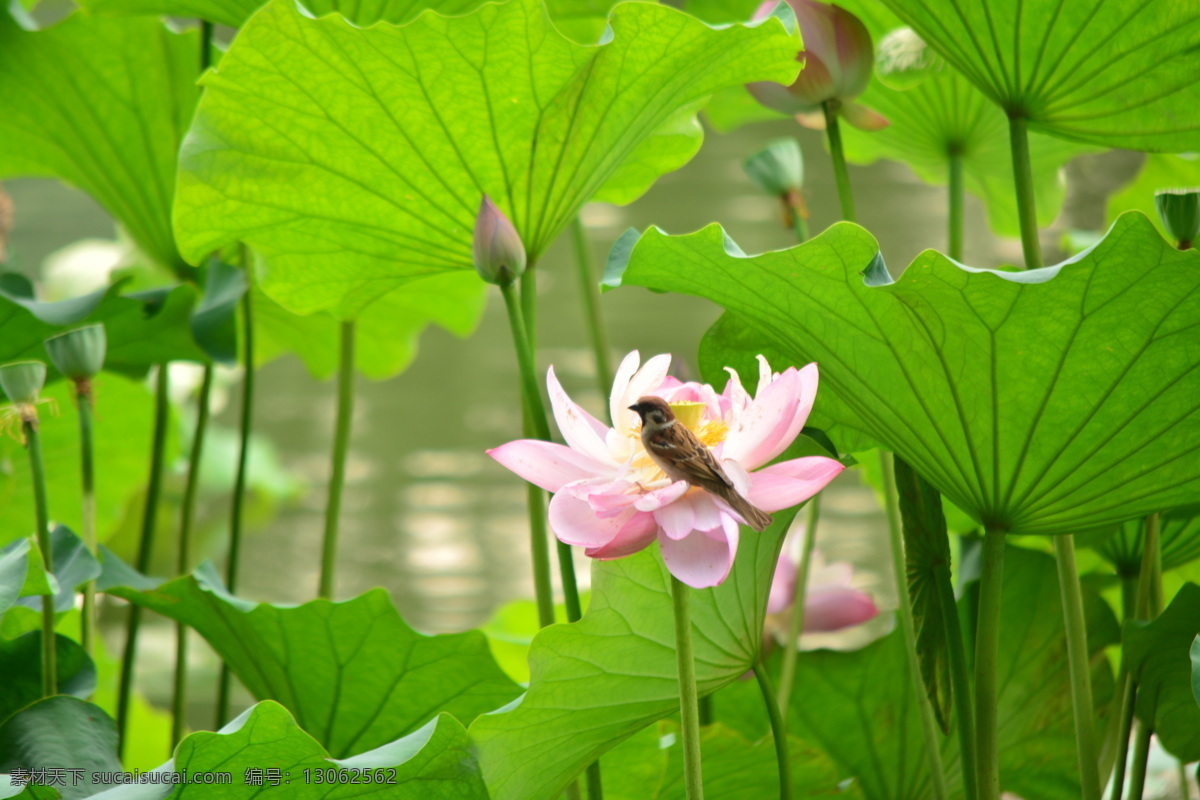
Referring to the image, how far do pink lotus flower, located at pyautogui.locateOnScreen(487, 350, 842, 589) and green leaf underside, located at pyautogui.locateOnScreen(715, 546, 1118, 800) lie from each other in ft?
0.72

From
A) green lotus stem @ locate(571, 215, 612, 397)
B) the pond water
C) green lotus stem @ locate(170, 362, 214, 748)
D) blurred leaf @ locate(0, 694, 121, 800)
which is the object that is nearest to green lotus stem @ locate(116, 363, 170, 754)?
green lotus stem @ locate(170, 362, 214, 748)

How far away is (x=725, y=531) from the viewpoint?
0.27 metres

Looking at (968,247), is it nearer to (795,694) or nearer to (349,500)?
(349,500)

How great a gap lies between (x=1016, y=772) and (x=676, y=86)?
0.33 meters

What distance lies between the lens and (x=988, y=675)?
35cm

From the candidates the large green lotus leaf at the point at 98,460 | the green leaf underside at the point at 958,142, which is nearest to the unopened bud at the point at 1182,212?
the green leaf underside at the point at 958,142

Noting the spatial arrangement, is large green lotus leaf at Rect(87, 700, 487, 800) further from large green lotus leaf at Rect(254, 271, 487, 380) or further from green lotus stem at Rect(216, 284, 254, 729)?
large green lotus leaf at Rect(254, 271, 487, 380)

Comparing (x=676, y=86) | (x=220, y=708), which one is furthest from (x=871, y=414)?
(x=220, y=708)

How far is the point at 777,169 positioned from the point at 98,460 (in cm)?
63

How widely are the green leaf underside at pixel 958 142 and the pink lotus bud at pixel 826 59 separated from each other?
71mm

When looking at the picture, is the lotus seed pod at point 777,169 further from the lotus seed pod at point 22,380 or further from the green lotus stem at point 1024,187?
the lotus seed pod at point 22,380

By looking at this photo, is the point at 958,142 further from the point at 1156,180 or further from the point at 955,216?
the point at 1156,180

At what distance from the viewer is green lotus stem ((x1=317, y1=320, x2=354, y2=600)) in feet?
1.94

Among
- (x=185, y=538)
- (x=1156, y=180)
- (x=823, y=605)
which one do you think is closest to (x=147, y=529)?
(x=185, y=538)
